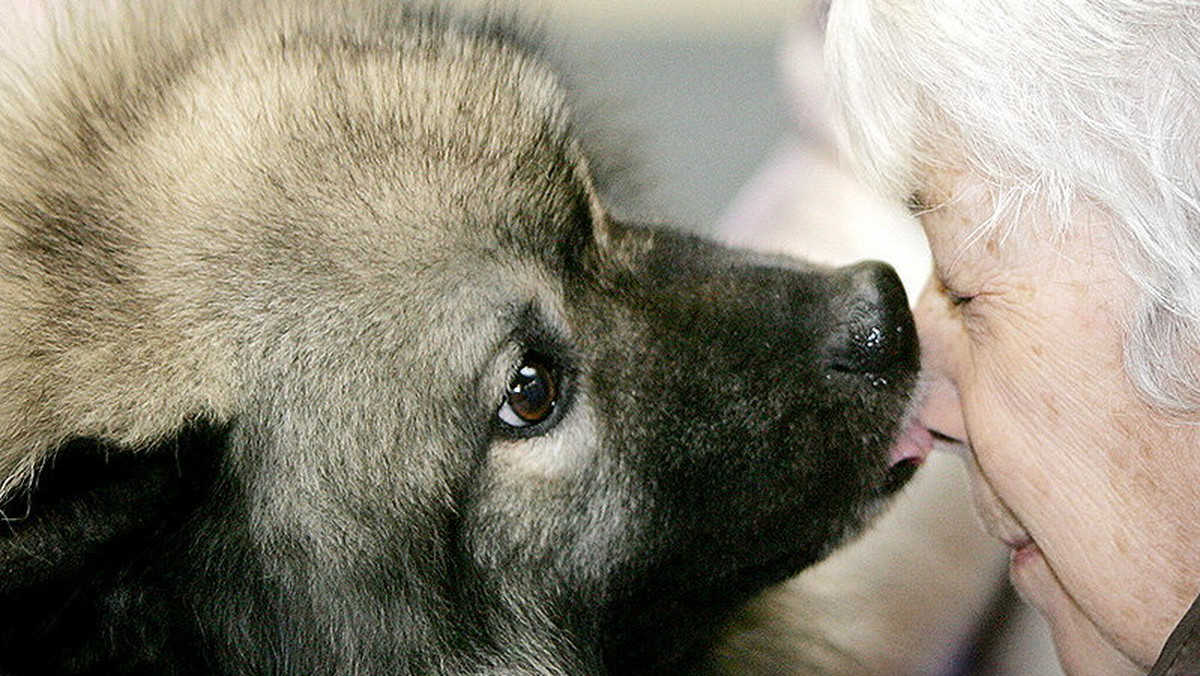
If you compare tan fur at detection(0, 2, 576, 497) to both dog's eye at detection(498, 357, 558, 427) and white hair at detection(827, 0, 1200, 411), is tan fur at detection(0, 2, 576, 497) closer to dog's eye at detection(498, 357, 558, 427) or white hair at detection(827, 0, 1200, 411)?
dog's eye at detection(498, 357, 558, 427)

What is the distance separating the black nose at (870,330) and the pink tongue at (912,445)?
0.07 m

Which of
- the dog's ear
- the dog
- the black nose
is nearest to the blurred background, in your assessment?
the black nose

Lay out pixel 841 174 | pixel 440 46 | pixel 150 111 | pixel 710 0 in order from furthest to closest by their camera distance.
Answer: pixel 710 0
pixel 841 174
pixel 440 46
pixel 150 111

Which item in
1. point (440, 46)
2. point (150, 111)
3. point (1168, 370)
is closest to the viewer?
point (1168, 370)

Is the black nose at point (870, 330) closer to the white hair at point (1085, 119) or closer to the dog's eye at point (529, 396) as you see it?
the white hair at point (1085, 119)

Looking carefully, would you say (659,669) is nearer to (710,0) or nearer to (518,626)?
(518,626)

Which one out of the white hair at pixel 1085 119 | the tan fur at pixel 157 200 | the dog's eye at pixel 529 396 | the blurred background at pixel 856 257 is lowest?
the blurred background at pixel 856 257

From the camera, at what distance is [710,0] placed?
3.33 meters

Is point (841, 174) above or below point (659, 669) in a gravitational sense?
above

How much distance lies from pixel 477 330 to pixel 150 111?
33 cm

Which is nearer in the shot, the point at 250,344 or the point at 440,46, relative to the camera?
the point at 250,344

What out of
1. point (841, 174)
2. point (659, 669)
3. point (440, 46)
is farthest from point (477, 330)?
point (841, 174)

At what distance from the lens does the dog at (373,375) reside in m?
0.96

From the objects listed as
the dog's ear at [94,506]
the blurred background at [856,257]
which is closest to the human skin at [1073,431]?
the blurred background at [856,257]
